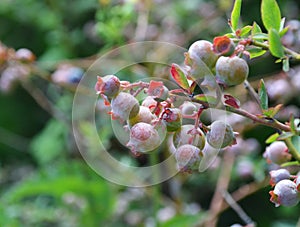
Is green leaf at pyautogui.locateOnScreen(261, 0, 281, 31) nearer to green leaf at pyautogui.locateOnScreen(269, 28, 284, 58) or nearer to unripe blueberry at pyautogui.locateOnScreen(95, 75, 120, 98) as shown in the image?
green leaf at pyautogui.locateOnScreen(269, 28, 284, 58)

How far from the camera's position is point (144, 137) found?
0.32 metres

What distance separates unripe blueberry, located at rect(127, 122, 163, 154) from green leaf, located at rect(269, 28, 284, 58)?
0.33 ft

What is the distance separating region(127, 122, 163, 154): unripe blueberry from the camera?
316 mm

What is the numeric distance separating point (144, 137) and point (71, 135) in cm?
80

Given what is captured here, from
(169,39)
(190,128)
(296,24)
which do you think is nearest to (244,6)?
(169,39)

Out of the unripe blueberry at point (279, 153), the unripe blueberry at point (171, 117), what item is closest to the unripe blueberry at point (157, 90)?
the unripe blueberry at point (171, 117)

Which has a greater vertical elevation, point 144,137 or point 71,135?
point 144,137

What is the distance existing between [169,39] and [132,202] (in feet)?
1.02

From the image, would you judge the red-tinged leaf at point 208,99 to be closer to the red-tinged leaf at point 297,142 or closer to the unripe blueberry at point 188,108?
the unripe blueberry at point 188,108

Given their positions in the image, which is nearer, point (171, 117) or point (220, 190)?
point (171, 117)

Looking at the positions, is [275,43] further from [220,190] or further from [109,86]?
[220,190]

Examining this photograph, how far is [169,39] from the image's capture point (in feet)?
3.18

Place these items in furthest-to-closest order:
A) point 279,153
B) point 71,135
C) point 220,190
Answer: point 71,135, point 220,190, point 279,153

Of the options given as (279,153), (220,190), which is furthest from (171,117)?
(220,190)
